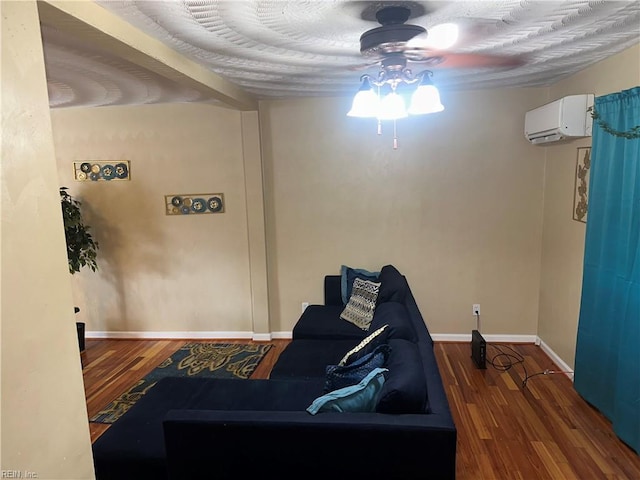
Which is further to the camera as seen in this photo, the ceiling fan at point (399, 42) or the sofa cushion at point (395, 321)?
the sofa cushion at point (395, 321)

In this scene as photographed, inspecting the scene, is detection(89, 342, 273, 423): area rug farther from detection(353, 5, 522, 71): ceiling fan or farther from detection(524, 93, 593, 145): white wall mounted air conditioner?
detection(524, 93, 593, 145): white wall mounted air conditioner

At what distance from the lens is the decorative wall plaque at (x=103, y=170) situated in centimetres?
439

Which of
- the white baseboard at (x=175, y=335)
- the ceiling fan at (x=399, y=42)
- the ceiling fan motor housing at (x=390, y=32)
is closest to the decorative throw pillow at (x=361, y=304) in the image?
the white baseboard at (x=175, y=335)

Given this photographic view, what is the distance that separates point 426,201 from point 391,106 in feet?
6.97

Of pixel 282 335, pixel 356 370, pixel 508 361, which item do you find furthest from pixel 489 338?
pixel 356 370

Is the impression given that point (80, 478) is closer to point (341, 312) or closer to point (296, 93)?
point (341, 312)

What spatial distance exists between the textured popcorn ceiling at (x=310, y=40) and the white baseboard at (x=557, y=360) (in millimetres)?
2424

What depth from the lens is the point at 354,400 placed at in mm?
1994

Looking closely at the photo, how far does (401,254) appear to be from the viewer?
434 centimetres

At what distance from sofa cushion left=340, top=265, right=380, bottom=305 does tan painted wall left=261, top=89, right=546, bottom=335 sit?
17 cm

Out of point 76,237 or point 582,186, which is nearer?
point 582,186

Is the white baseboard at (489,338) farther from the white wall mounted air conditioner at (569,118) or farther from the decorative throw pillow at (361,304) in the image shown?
the white wall mounted air conditioner at (569,118)

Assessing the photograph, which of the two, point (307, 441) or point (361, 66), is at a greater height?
point (361, 66)

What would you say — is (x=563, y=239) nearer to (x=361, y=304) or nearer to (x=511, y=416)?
(x=511, y=416)
